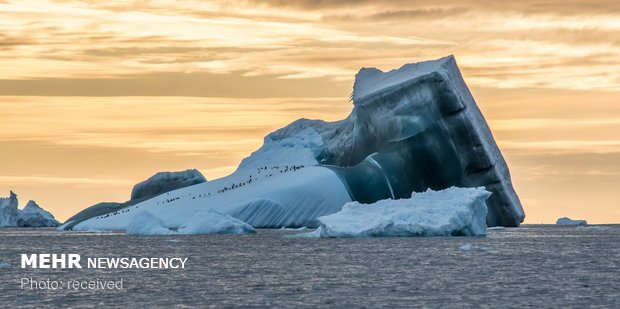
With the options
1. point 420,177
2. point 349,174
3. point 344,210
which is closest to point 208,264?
point 344,210

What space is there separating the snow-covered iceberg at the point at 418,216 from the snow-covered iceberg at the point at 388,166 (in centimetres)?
1344

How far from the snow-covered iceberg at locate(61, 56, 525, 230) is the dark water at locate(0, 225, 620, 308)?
19316mm

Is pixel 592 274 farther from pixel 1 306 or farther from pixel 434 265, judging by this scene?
pixel 1 306

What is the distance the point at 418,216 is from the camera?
70500 millimetres

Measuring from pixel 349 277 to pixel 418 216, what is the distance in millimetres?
27706

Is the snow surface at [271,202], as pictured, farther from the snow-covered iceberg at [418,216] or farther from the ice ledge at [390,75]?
the snow-covered iceberg at [418,216]

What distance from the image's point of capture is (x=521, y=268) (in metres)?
48.4

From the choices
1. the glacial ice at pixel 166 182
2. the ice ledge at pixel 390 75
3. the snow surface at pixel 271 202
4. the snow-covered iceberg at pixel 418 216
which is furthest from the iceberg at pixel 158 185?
the snow-covered iceberg at pixel 418 216

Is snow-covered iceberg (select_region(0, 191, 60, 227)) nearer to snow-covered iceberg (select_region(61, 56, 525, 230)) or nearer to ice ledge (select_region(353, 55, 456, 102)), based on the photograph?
snow-covered iceberg (select_region(61, 56, 525, 230))

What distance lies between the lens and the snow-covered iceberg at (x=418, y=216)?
70.3 m

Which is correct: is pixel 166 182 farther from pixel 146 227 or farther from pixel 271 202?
pixel 146 227


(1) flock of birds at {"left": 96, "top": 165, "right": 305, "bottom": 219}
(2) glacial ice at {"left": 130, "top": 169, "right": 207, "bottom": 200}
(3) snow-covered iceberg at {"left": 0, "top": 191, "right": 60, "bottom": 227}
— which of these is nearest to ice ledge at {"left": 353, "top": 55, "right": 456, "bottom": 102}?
(1) flock of birds at {"left": 96, "top": 165, "right": 305, "bottom": 219}

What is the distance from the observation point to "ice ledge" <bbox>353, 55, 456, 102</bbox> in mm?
89500

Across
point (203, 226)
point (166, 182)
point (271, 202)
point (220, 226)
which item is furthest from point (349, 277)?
point (166, 182)
